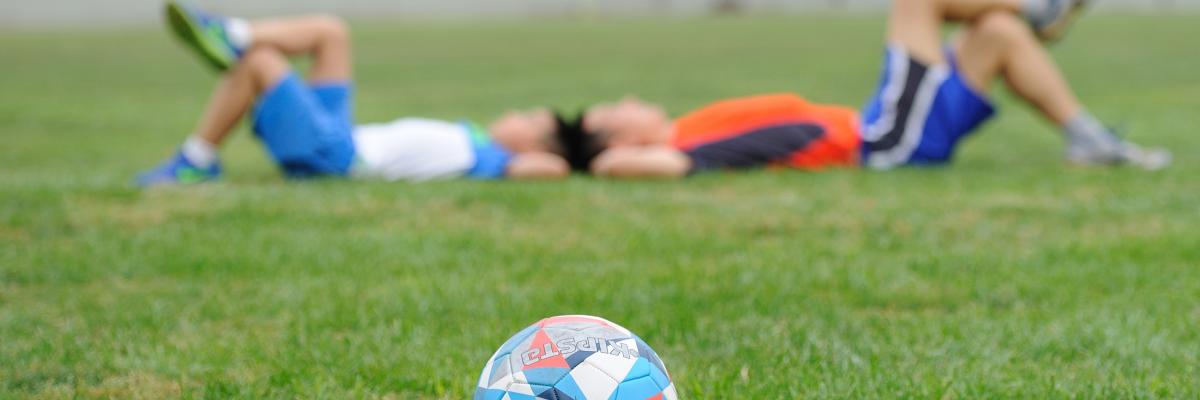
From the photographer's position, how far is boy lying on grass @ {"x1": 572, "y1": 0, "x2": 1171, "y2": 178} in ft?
20.7

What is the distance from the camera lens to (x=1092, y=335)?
3141 millimetres

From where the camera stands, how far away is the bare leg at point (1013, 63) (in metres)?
6.27

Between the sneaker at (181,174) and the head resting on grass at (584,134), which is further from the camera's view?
the head resting on grass at (584,134)

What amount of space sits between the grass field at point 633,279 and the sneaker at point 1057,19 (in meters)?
0.76

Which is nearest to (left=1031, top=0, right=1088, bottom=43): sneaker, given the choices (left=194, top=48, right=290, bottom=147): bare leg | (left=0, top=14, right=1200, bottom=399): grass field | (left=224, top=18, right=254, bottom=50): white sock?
(left=0, top=14, right=1200, bottom=399): grass field

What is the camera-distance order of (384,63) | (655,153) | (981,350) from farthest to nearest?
1. (384,63)
2. (655,153)
3. (981,350)

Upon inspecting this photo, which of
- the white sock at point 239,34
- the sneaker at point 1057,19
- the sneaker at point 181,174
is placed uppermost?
the sneaker at point 1057,19

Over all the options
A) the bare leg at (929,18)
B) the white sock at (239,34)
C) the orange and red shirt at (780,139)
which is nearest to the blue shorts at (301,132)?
the white sock at (239,34)

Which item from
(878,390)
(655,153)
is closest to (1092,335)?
(878,390)

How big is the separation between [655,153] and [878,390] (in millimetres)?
3707

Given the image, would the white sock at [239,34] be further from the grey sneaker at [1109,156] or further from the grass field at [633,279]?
the grey sneaker at [1109,156]

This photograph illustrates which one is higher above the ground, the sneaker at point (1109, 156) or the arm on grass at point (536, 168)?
the sneaker at point (1109, 156)

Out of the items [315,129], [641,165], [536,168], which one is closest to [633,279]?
[641,165]

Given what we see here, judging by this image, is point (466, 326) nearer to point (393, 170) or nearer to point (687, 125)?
point (393, 170)
